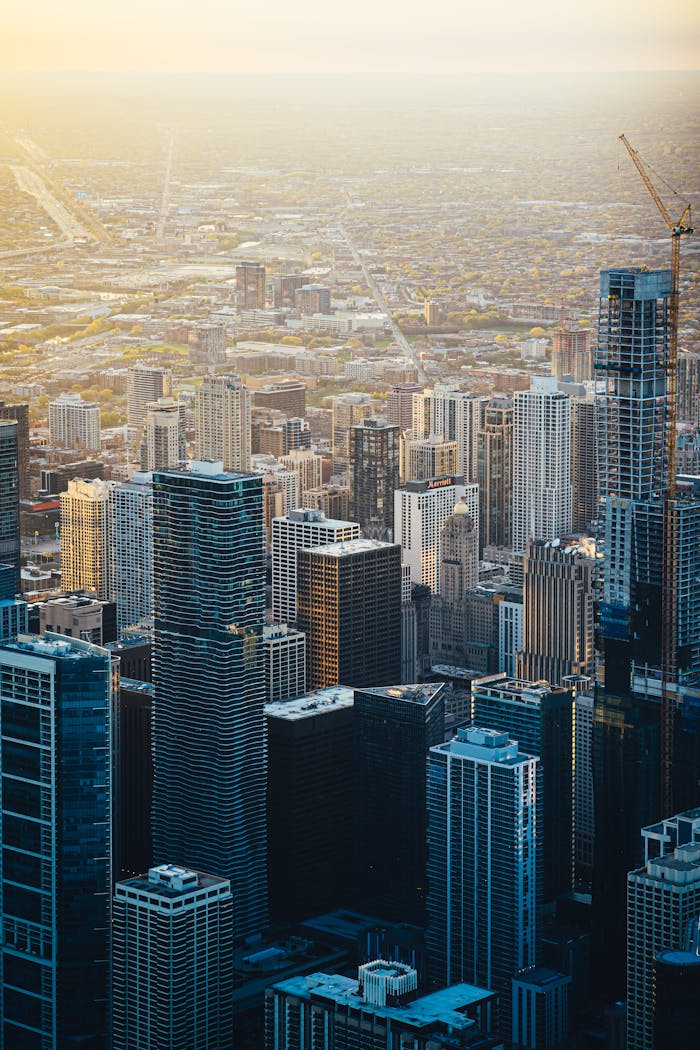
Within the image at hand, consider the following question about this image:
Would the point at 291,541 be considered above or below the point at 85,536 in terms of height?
above

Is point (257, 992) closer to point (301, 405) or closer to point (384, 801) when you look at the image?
point (384, 801)

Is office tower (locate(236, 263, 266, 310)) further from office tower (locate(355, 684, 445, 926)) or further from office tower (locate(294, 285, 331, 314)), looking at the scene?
office tower (locate(355, 684, 445, 926))

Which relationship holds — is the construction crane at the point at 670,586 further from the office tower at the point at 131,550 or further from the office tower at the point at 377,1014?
the office tower at the point at 131,550

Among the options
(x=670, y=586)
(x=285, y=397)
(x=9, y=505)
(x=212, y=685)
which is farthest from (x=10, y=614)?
(x=285, y=397)

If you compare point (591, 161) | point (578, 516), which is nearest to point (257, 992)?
point (578, 516)

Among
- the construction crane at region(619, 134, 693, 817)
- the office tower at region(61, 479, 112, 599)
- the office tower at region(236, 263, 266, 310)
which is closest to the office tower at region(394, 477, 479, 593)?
the office tower at region(61, 479, 112, 599)

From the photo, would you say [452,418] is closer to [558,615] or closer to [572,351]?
[572,351]
